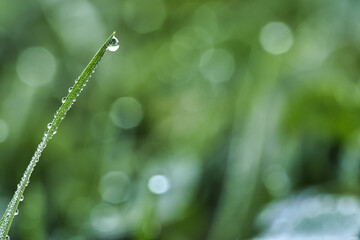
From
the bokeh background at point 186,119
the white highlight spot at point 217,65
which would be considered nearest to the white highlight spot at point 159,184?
the bokeh background at point 186,119

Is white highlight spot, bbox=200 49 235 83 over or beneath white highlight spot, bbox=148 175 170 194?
over

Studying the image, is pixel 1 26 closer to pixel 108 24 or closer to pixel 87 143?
pixel 108 24

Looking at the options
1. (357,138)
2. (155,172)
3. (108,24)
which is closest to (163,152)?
(155,172)

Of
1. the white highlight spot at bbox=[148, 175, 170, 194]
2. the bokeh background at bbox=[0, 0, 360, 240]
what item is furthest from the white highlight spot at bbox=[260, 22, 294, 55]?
the white highlight spot at bbox=[148, 175, 170, 194]

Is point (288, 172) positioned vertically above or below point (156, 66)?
below

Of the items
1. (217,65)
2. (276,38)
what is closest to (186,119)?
(217,65)

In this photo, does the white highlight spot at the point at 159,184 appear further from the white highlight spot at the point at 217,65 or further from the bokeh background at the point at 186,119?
the white highlight spot at the point at 217,65

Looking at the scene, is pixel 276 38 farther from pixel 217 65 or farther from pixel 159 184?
pixel 159 184

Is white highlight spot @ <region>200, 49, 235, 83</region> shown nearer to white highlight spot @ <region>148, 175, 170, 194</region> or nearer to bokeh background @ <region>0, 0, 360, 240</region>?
bokeh background @ <region>0, 0, 360, 240</region>
